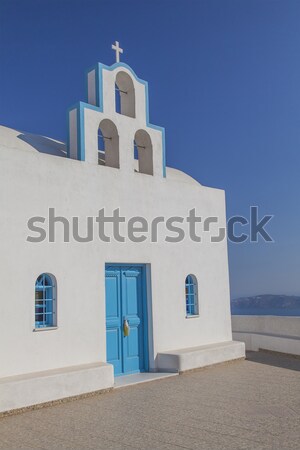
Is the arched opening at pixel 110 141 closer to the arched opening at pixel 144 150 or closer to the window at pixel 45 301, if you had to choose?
the arched opening at pixel 144 150

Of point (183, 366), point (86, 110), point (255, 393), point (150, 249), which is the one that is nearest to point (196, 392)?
point (255, 393)

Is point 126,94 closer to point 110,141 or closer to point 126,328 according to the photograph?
point 110,141

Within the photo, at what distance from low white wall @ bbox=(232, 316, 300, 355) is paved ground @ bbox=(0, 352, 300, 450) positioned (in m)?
3.12

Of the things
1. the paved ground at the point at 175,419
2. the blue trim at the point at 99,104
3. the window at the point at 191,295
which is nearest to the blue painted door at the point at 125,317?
the paved ground at the point at 175,419

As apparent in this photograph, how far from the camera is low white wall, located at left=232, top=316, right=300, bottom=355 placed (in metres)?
12.4

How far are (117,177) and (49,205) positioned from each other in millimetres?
1747

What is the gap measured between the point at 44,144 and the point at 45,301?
333cm

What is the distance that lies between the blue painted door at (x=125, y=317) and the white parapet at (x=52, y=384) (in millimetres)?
924

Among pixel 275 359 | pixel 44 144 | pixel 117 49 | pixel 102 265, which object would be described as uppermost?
pixel 117 49

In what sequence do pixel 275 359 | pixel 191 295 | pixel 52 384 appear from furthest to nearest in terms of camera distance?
pixel 275 359
pixel 191 295
pixel 52 384

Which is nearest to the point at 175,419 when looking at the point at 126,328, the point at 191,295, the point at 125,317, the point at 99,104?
the point at 126,328

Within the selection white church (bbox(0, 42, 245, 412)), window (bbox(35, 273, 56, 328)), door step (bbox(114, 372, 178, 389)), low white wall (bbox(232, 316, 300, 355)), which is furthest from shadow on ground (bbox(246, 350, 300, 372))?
window (bbox(35, 273, 56, 328))

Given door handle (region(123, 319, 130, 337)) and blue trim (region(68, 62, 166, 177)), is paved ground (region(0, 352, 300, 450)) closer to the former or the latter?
door handle (region(123, 319, 130, 337))

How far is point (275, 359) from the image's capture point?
38.5ft
